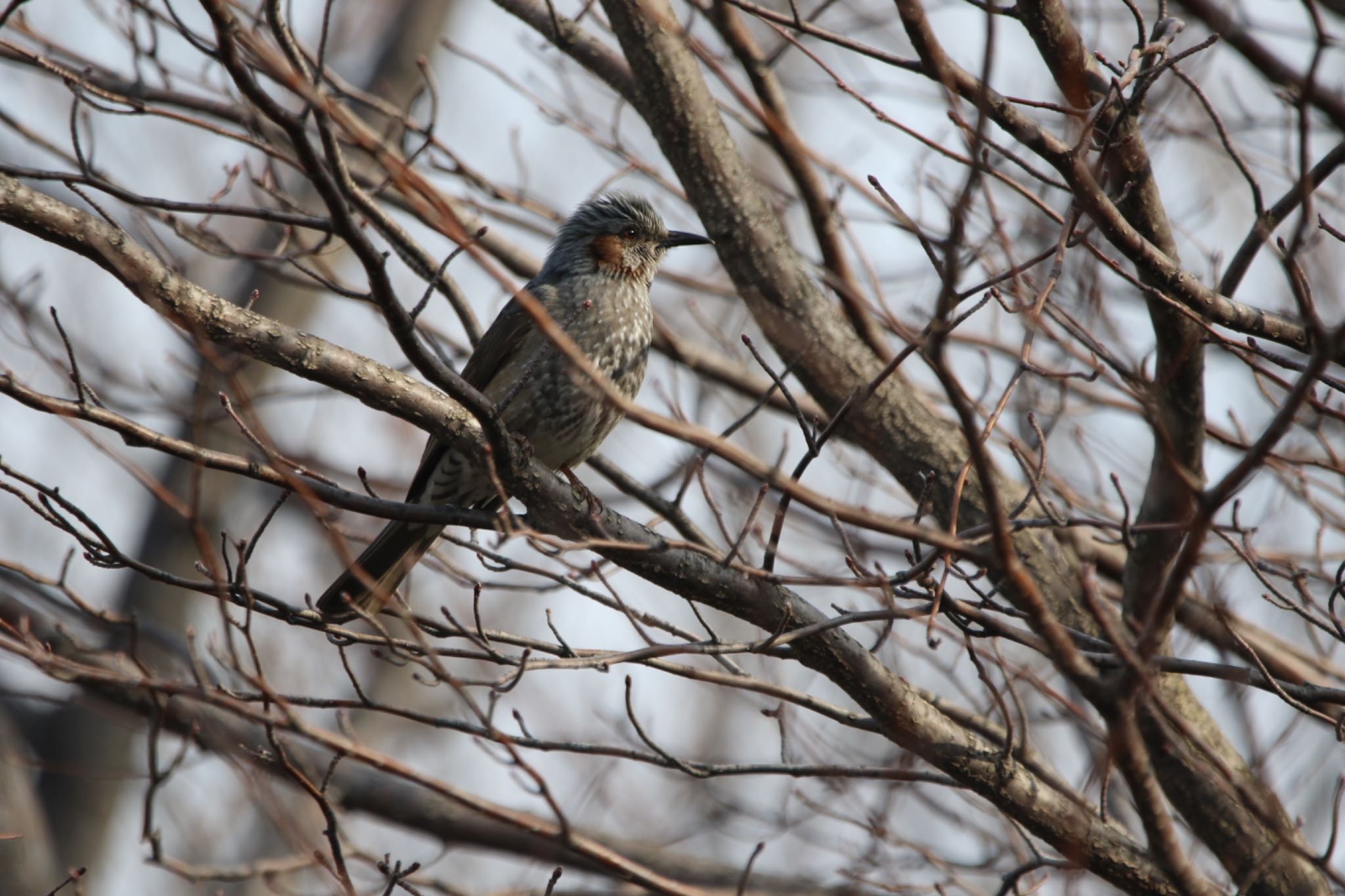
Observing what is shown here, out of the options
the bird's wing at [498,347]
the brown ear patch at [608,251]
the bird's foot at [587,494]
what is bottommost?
the bird's foot at [587,494]

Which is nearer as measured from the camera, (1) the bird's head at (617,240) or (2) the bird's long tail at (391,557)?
(2) the bird's long tail at (391,557)

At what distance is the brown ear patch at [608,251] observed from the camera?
5.57 m

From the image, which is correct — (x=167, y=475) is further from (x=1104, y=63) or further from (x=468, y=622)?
(x=1104, y=63)

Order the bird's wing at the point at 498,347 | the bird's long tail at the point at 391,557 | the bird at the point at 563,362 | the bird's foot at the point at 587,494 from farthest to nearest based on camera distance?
the bird's wing at the point at 498,347 < the bird at the point at 563,362 < the bird's long tail at the point at 391,557 < the bird's foot at the point at 587,494

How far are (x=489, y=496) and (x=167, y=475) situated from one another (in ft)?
22.3

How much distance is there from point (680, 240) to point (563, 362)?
1335mm

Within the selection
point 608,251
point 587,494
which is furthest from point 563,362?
point 608,251

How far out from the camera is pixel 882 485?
5.76 metres

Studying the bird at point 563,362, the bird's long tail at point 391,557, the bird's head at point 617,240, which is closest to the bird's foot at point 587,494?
the bird at point 563,362

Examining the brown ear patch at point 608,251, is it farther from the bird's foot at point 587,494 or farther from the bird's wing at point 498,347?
the bird's foot at point 587,494

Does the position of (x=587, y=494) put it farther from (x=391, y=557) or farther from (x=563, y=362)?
(x=391, y=557)

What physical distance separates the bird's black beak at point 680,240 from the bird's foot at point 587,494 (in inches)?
54.2

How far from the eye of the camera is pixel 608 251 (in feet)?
18.4

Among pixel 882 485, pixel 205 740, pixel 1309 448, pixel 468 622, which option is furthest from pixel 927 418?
pixel 468 622
